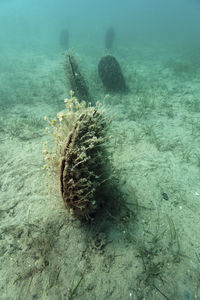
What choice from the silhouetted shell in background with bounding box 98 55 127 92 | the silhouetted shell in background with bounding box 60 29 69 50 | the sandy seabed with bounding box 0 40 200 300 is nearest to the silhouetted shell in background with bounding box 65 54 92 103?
the sandy seabed with bounding box 0 40 200 300

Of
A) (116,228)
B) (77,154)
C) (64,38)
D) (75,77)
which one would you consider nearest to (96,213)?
(116,228)

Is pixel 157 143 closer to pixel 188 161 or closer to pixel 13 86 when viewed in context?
pixel 188 161

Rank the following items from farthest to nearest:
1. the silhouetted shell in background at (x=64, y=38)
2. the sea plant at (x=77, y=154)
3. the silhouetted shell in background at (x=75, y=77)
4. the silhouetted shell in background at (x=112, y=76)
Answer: the silhouetted shell in background at (x=64, y=38), the silhouetted shell in background at (x=112, y=76), the silhouetted shell in background at (x=75, y=77), the sea plant at (x=77, y=154)

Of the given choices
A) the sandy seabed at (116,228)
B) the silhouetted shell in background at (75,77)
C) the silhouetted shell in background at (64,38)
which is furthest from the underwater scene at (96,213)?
the silhouetted shell in background at (64,38)

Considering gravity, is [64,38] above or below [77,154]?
above

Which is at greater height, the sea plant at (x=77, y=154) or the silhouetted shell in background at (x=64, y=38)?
the silhouetted shell in background at (x=64, y=38)

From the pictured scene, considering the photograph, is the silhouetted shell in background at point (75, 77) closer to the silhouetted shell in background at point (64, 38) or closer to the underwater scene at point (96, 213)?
the underwater scene at point (96, 213)

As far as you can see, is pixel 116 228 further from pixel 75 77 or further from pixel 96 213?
pixel 75 77

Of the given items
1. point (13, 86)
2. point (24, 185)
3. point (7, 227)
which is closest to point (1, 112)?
point (13, 86)

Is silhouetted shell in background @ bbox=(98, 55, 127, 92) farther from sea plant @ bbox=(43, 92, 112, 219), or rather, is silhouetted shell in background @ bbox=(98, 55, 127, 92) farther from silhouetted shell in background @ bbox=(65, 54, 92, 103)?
sea plant @ bbox=(43, 92, 112, 219)

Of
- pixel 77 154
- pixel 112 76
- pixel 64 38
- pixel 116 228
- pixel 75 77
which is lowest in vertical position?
pixel 116 228

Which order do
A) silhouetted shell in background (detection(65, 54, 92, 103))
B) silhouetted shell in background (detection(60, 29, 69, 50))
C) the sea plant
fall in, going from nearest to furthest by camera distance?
1. the sea plant
2. silhouetted shell in background (detection(65, 54, 92, 103))
3. silhouetted shell in background (detection(60, 29, 69, 50))

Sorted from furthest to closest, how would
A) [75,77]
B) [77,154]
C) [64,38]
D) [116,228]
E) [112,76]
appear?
1. [64,38]
2. [112,76]
3. [75,77]
4. [116,228]
5. [77,154]

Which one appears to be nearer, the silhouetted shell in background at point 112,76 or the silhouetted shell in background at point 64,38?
the silhouetted shell in background at point 112,76
